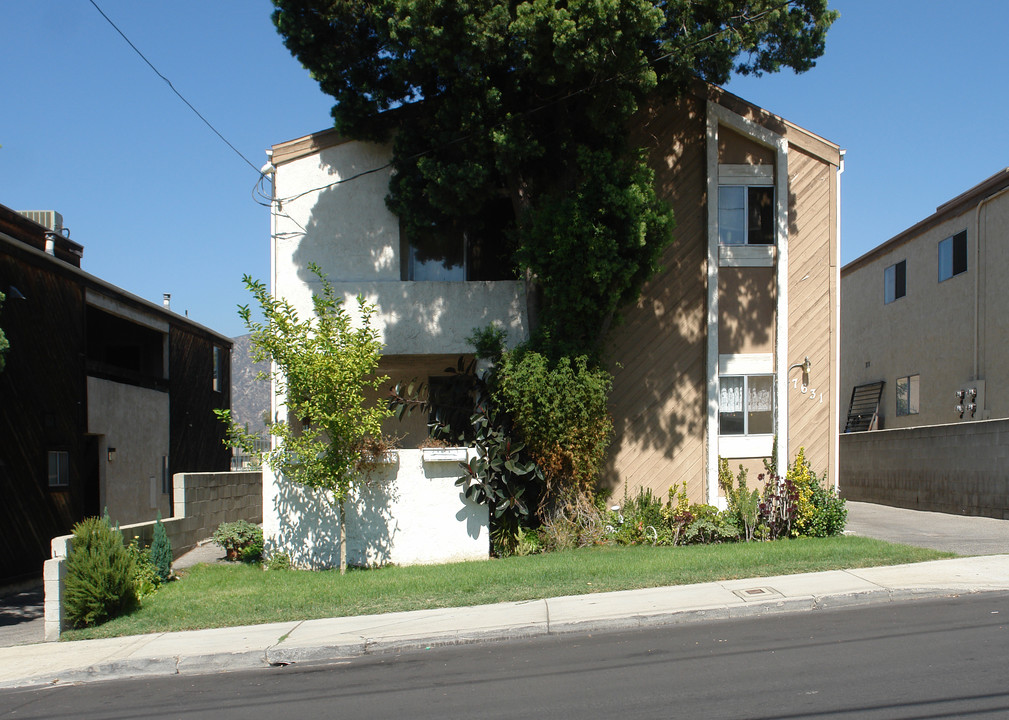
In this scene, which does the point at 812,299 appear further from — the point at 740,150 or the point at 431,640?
the point at 431,640

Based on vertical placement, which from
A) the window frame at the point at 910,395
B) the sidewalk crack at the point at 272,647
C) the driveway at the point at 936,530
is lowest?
the sidewalk crack at the point at 272,647

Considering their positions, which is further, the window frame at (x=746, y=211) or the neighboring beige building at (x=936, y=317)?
the neighboring beige building at (x=936, y=317)

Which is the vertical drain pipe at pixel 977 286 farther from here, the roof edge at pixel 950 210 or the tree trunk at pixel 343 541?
the tree trunk at pixel 343 541

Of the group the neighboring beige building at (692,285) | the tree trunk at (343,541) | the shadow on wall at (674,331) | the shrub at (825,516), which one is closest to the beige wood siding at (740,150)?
the neighboring beige building at (692,285)

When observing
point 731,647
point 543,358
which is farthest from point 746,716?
point 543,358

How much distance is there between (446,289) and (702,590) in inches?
284

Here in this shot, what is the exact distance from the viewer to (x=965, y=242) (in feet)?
72.9

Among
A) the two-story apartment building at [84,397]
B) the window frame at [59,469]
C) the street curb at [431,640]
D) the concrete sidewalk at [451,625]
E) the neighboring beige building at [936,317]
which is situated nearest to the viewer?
the street curb at [431,640]

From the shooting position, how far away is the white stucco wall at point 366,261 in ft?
49.7

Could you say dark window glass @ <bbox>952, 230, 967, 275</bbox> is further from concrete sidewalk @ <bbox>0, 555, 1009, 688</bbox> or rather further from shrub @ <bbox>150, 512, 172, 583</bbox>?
shrub @ <bbox>150, 512, 172, 583</bbox>

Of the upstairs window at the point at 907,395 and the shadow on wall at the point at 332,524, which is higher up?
the upstairs window at the point at 907,395

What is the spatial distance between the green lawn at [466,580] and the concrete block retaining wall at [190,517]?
1.99ft

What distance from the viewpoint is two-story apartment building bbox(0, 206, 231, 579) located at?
14.6m

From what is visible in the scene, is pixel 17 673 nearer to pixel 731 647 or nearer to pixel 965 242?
pixel 731 647
